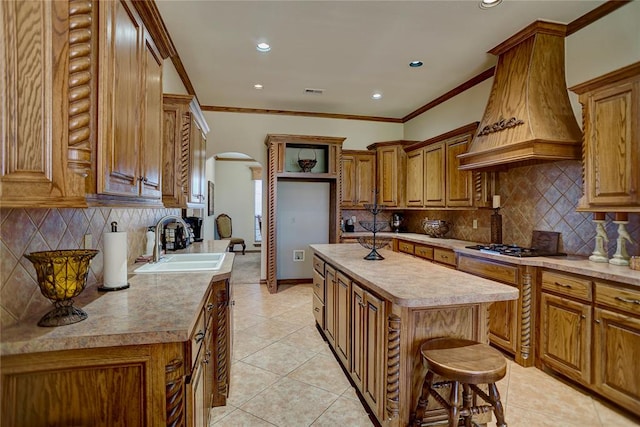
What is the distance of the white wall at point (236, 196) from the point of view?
31.2ft

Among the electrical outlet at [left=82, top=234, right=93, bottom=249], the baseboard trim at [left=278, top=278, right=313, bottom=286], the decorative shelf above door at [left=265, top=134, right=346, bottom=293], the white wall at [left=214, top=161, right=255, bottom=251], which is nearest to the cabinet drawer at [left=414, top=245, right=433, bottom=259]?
the decorative shelf above door at [left=265, top=134, right=346, bottom=293]

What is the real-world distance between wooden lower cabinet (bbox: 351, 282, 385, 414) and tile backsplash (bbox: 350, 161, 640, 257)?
7.01 feet

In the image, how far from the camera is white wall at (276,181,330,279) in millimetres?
5773

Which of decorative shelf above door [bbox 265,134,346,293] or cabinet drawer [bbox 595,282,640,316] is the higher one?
decorative shelf above door [bbox 265,134,346,293]

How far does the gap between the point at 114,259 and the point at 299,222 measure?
4223mm

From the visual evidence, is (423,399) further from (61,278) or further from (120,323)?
(61,278)

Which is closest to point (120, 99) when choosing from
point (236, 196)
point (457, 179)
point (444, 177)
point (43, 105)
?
point (43, 105)

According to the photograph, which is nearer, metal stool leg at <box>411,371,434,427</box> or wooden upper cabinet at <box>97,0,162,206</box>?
wooden upper cabinet at <box>97,0,162,206</box>

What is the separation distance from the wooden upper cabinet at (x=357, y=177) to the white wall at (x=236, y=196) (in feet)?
15.6

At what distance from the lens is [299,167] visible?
5516 millimetres

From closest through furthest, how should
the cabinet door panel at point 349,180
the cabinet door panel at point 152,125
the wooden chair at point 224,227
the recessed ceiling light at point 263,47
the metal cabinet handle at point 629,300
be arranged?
the cabinet door panel at point 152,125, the metal cabinet handle at point 629,300, the recessed ceiling light at point 263,47, the cabinet door panel at point 349,180, the wooden chair at point 224,227

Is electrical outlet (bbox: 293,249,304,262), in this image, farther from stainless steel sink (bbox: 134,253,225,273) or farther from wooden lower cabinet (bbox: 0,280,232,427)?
wooden lower cabinet (bbox: 0,280,232,427)

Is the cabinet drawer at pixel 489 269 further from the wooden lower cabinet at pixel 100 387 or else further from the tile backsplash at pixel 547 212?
the wooden lower cabinet at pixel 100 387

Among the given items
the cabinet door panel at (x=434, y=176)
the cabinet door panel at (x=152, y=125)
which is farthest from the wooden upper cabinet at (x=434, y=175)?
the cabinet door panel at (x=152, y=125)
